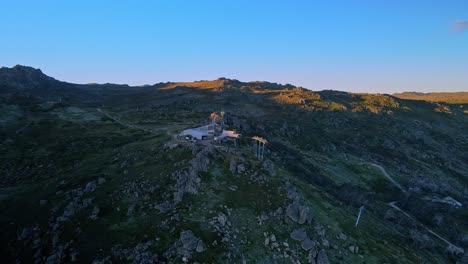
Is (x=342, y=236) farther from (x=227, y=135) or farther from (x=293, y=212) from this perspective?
(x=227, y=135)

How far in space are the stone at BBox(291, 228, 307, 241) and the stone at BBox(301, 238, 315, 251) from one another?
23.2 inches

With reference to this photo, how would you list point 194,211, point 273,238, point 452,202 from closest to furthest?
point 273,238 → point 194,211 → point 452,202

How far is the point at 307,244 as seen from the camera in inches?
1789

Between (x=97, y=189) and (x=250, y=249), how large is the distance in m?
27.6

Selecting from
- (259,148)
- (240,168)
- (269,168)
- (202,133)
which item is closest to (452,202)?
(259,148)

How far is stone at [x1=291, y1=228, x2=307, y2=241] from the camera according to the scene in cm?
4634

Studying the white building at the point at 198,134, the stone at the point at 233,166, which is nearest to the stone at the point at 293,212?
the stone at the point at 233,166

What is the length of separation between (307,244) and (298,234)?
189 cm

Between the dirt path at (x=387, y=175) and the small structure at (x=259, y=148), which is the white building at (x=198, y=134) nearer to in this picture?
the small structure at (x=259, y=148)

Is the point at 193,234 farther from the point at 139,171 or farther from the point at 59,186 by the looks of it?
the point at 59,186

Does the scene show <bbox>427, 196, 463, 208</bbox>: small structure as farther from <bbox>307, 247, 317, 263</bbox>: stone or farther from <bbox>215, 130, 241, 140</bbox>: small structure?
<bbox>307, 247, 317, 263</bbox>: stone

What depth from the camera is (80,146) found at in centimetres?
9406

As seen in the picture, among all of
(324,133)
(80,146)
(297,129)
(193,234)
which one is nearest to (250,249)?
(193,234)

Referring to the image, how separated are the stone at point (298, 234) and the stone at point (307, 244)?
0.59m
